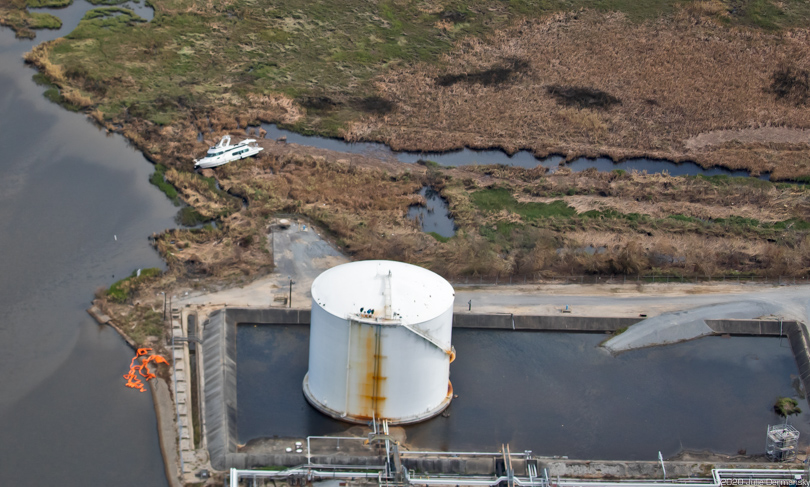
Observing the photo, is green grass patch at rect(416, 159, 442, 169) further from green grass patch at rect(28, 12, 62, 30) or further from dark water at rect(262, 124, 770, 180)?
green grass patch at rect(28, 12, 62, 30)

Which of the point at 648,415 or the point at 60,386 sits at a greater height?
the point at 648,415

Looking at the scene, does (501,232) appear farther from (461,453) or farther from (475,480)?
(475,480)

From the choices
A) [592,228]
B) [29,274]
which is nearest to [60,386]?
[29,274]

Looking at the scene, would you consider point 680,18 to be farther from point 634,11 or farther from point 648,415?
point 648,415

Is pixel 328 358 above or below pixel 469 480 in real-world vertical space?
above

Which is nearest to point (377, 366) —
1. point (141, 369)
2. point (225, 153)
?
point (141, 369)

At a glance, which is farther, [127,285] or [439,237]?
[439,237]

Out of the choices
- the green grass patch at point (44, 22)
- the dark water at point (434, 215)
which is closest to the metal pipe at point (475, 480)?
the dark water at point (434, 215)

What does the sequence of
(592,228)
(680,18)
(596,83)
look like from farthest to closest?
(680,18) < (596,83) < (592,228)
